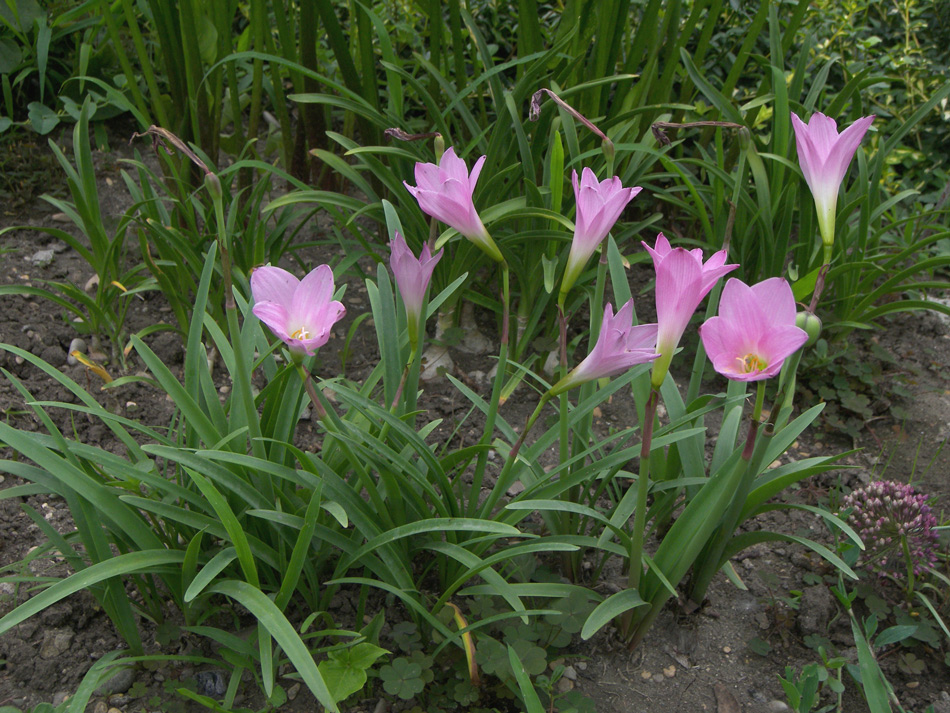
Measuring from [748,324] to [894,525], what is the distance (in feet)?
3.18

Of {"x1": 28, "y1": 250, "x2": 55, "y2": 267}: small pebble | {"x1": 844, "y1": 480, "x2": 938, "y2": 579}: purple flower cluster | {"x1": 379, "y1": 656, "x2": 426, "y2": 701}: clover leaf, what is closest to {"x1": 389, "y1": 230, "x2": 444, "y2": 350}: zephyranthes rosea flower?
{"x1": 379, "y1": 656, "x2": 426, "y2": 701}: clover leaf

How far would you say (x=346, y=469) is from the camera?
1.56 metres

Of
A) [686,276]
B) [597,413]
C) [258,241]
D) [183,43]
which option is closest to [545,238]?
[597,413]

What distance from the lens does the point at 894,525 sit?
1685mm

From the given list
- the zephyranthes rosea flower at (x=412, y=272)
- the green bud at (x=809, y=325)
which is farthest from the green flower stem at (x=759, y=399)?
the zephyranthes rosea flower at (x=412, y=272)

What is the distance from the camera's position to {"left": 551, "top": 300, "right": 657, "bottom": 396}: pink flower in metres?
1.10

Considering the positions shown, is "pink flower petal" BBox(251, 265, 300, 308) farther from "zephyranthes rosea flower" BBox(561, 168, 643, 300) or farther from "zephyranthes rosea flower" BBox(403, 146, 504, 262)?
"zephyranthes rosea flower" BBox(561, 168, 643, 300)

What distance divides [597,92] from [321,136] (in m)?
1.04

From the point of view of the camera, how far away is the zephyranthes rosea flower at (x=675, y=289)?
1.03m

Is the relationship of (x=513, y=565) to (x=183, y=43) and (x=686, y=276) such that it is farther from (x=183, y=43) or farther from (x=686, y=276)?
(x=183, y=43)

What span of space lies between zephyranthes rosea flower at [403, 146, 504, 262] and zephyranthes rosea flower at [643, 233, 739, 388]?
0.91 feet

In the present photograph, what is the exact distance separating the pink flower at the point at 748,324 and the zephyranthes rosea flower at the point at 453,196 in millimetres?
365

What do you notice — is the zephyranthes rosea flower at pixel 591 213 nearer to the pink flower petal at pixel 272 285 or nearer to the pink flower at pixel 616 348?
the pink flower at pixel 616 348

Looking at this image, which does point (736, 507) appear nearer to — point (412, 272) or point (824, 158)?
point (824, 158)
